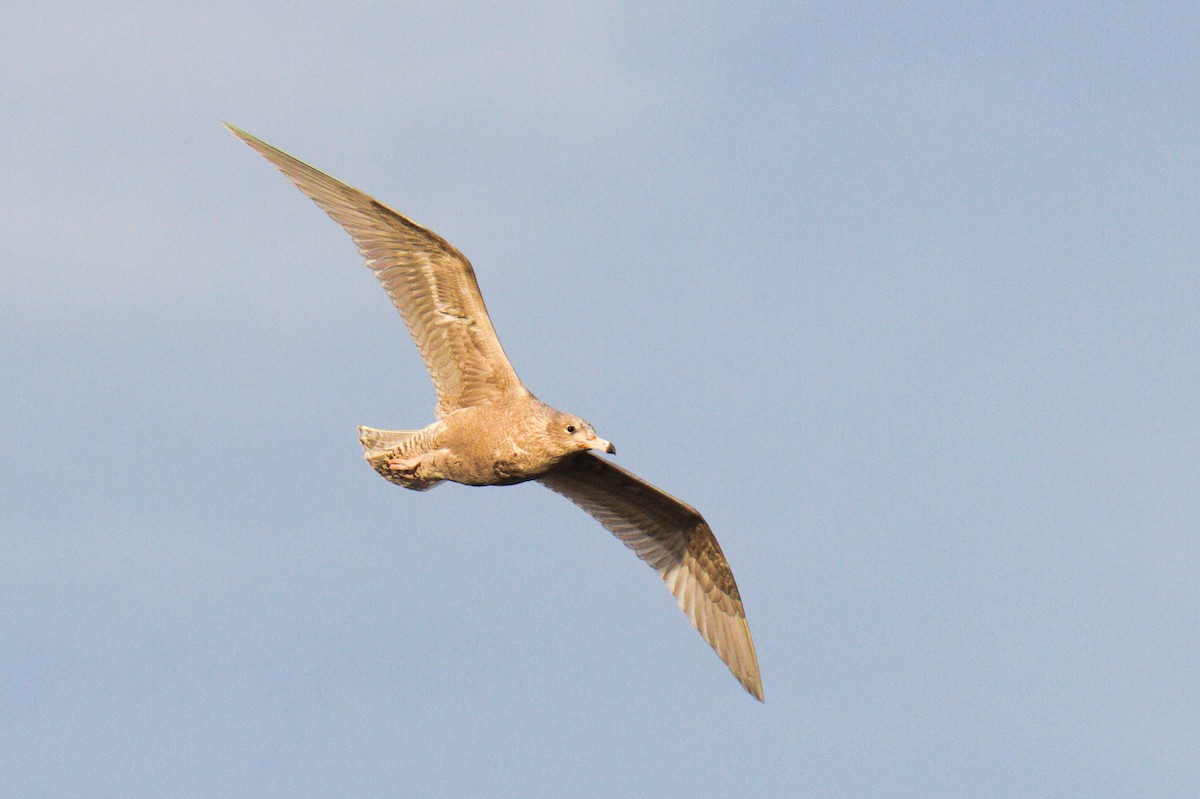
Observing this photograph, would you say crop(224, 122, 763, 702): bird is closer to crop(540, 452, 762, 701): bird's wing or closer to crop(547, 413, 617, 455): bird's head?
crop(547, 413, 617, 455): bird's head

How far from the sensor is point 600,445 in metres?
16.0

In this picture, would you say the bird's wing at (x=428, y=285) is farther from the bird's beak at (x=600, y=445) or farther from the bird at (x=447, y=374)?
the bird's beak at (x=600, y=445)

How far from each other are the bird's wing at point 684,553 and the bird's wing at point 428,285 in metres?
2.56

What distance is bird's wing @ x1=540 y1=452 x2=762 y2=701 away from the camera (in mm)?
19172

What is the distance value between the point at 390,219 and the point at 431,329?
124cm

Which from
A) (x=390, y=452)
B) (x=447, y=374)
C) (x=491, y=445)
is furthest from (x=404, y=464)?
(x=491, y=445)

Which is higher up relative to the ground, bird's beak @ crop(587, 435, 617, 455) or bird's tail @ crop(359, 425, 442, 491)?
bird's tail @ crop(359, 425, 442, 491)

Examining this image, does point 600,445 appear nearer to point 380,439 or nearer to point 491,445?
point 491,445

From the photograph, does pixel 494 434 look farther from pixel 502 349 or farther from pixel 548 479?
pixel 548 479

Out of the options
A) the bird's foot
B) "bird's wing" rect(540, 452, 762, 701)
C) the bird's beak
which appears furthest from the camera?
"bird's wing" rect(540, 452, 762, 701)

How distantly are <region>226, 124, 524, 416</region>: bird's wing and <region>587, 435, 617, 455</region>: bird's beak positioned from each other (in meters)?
1.08

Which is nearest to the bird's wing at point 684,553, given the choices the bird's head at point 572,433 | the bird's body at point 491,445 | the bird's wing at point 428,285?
the bird's body at point 491,445

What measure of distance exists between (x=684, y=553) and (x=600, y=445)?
13.4 ft

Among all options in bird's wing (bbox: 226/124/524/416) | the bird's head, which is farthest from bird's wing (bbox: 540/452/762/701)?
the bird's head
